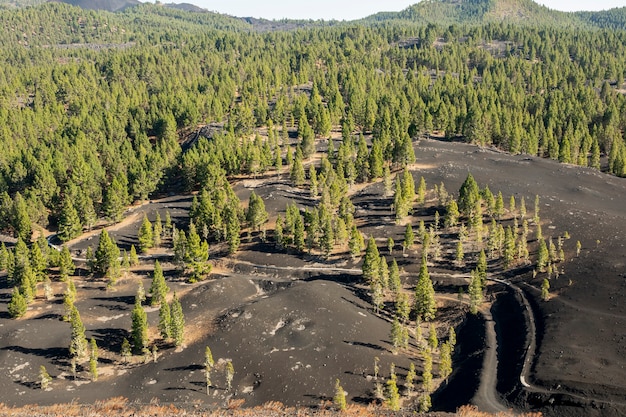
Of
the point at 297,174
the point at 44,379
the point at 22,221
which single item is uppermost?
the point at 297,174

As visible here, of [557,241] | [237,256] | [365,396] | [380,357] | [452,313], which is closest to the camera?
[365,396]

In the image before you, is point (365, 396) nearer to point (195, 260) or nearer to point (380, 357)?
point (380, 357)

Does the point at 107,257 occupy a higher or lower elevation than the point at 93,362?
higher

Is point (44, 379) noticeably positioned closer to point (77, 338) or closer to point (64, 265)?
point (77, 338)

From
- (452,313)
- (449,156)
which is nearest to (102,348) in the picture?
(452,313)

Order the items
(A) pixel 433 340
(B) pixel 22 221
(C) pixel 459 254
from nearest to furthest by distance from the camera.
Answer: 1. (A) pixel 433 340
2. (C) pixel 459 254
3. (B) pixel 22 221

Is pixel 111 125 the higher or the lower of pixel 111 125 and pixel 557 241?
the higher

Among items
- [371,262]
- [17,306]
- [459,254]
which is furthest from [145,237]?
[459,254]

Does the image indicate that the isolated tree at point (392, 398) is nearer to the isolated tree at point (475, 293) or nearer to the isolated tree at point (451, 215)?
the isolated tree at point (475, 293)
